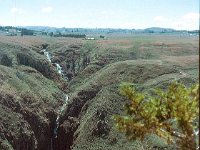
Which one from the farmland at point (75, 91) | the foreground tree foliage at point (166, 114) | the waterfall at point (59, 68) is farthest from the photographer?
the waterfall at point (59, 68)

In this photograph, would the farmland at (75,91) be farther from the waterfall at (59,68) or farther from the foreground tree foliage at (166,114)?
the foreground tree foliage at (166,114)

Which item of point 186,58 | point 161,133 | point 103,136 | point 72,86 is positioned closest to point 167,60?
point 186,58

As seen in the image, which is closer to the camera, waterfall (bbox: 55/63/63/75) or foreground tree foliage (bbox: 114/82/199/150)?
foreground tree foliage (bbox: 114/82/199/150)

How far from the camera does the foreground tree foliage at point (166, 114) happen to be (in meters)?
15.7

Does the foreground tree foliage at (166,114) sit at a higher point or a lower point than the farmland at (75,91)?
higher

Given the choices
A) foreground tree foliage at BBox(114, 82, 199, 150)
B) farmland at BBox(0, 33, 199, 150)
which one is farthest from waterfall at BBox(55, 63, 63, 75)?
foreground tree foliage at BBox(114, 82, 199, 150)

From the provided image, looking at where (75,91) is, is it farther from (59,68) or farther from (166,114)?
(166,114)

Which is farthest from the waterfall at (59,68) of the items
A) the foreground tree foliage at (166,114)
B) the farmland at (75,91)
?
the foreground tree foliage at (166,114)

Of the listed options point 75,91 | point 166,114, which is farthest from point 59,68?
point 166,114

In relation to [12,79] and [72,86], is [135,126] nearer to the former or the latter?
[12,79]

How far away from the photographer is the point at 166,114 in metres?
16.5

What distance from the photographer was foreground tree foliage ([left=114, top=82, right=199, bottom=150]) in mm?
15727

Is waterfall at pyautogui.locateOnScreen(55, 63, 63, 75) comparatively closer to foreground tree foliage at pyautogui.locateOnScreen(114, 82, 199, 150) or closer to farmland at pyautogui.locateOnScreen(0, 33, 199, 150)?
farmland at pyautogui.locateOnScreen(0, 33, 199, 150)

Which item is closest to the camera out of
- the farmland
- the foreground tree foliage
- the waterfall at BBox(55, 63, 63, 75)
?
the foreground tree foliage
